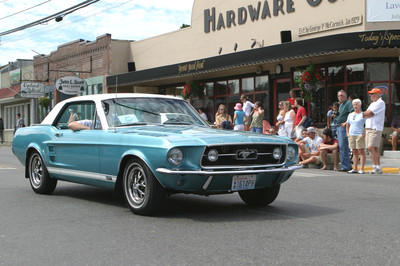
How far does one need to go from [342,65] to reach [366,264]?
52.8 ft

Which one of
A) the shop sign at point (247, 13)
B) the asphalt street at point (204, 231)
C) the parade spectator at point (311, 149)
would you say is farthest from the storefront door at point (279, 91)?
the asphalt street at point (204, 231)

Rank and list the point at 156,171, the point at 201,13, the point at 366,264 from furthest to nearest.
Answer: the point at 201,13 < the point at 156,171 < the point at 366,264

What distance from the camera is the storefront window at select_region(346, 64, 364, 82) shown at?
62.0 ft

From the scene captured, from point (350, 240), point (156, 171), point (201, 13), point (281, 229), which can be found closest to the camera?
point (350, 240)

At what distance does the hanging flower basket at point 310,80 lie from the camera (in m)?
19.6

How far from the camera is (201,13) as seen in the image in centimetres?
2594

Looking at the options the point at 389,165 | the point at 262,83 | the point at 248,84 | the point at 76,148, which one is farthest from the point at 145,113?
the point at 248,84

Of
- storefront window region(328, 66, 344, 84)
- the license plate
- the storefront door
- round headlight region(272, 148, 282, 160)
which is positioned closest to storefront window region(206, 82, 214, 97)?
the storefront door

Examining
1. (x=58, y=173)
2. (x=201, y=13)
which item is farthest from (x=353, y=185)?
(x=201, y=13)

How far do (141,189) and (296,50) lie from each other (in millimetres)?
12932

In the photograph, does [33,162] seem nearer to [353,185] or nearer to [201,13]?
[353,185]

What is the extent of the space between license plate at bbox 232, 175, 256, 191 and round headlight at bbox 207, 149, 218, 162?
0.32m

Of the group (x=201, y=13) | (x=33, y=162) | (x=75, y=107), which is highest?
(x=201, y=13)

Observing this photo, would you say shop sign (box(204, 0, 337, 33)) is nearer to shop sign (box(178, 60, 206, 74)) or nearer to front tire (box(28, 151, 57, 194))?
shop sign (box(178, 60, 206, 74))
